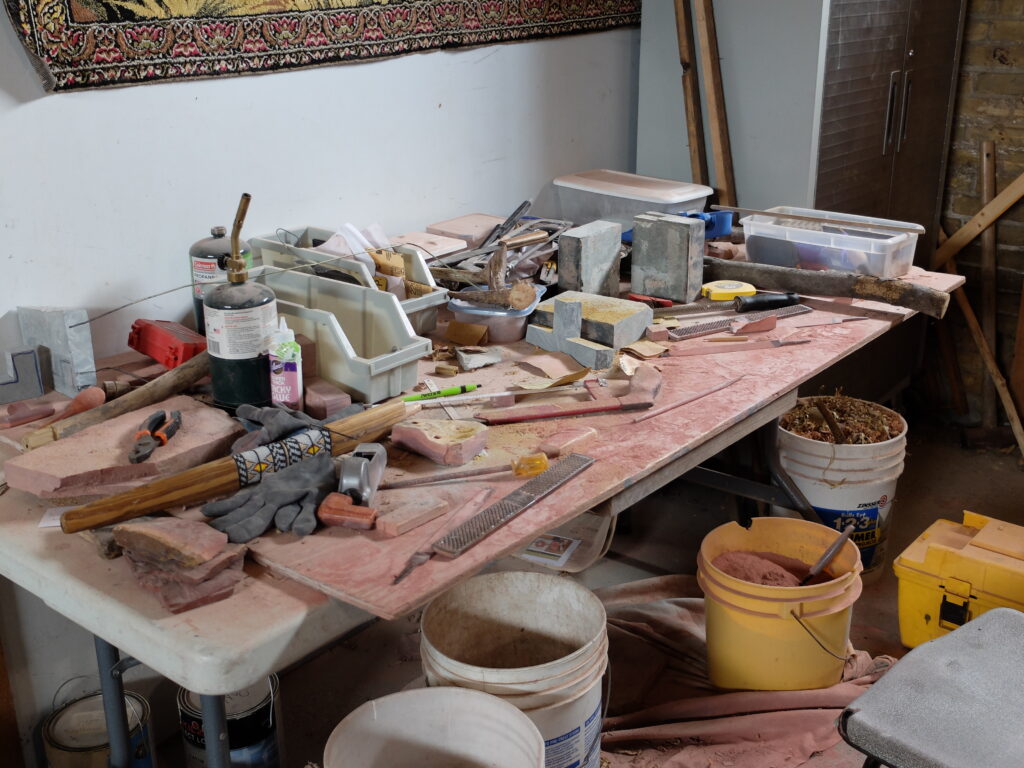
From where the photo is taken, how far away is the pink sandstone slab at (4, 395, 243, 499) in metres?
1.56

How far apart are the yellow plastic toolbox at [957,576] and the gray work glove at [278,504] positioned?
1734 millimetres

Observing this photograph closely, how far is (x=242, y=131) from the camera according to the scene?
7.61 feet

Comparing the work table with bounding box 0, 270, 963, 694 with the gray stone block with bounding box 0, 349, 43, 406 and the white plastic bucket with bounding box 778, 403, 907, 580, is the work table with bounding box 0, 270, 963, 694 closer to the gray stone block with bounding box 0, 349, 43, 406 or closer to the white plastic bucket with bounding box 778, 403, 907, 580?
the gray stone block with bounding box 0, 349, 43, 406

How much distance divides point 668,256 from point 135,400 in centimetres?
137

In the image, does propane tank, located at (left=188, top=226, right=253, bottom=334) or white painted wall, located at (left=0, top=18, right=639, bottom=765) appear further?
propane tank, located at (left=188, top=226, right=253, bottom=334)

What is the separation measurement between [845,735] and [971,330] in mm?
2861

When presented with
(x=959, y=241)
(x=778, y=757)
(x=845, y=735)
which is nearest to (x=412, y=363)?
(x=845, y=735)

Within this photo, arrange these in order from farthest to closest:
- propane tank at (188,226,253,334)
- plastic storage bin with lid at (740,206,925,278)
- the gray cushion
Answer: plastic storage bin with lid at (740,206,925,278) → propane tank at (188,226,253,334) → the gray cushion

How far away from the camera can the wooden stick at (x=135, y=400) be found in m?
1.72

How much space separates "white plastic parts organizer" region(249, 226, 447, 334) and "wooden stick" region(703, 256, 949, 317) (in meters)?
0.85

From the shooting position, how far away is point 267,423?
5.71ft

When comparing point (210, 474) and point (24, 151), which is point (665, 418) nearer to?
point (210, 474)

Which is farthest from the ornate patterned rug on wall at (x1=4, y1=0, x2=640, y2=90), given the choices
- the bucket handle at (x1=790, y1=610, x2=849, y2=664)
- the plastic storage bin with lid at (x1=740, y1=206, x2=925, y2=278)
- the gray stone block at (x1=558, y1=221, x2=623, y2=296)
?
the bucket handle at (x1=790, y1=610, x2=849, y2=664)

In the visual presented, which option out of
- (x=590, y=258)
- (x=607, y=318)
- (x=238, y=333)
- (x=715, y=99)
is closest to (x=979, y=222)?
(x=715, y=99)
